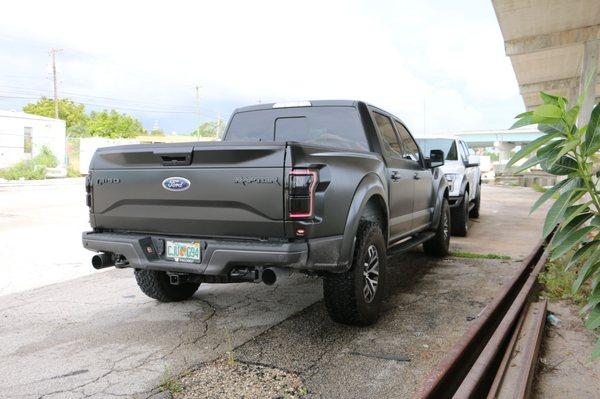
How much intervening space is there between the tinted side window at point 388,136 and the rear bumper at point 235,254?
1.86 metres

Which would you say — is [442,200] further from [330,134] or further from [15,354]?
[15,354]

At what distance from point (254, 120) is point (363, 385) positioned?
3222 mm

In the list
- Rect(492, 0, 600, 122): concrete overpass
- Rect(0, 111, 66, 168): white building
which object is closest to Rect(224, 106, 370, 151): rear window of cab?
Rect(492, 0, 600, 122): concrete overpass

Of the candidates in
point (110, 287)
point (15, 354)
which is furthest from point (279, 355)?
point (110, 287)

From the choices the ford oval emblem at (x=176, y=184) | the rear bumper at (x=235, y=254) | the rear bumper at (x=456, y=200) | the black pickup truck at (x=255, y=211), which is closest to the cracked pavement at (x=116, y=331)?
the black pickup truck at (x=255, y=211)

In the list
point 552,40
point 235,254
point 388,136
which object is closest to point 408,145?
point 388,136

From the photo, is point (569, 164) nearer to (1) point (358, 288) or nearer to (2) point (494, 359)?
(2) point (494, 359)

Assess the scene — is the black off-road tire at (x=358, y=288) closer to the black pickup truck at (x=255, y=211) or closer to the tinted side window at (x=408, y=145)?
the black pickup truck at (x=255, y=211)

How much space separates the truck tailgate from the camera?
354cm

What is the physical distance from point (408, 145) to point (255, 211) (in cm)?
333

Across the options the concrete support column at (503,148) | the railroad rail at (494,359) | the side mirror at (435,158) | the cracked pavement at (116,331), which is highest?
the concrete support column at (503,148)

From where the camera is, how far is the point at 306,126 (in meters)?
5.23

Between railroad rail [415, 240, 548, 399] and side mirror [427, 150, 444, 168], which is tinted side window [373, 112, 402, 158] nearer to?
side mirror [427, 150, 444, 168]

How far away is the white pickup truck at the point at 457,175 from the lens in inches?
378
